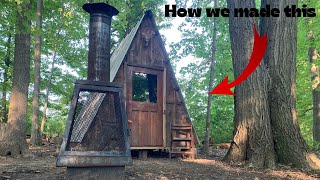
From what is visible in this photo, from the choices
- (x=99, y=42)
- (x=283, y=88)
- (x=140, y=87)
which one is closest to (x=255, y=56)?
(x=283, y=88)

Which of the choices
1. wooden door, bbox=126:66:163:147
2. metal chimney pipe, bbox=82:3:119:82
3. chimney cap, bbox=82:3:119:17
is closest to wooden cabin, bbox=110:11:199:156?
wooden door, bbox=126:66:163:147

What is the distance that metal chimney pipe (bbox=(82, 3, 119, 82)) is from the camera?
216 inches

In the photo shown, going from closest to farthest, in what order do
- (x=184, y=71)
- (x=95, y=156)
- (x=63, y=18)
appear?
(x=95, y=156), (x=63, y=18), (x=184, y=71)

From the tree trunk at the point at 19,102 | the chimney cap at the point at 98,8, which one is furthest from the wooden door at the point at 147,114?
the chimney cap at the point at 98,8

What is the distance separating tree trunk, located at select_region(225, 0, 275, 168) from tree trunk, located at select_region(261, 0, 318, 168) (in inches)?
8.9

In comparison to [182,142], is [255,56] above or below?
above

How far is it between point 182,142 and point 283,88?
3914mm

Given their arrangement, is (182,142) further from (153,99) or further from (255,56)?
(255,56)

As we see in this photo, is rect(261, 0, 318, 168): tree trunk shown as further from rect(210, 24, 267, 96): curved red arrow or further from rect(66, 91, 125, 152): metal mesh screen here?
rect(66, 91, 125, 152): metal mesh screen

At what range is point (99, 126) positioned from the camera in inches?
210

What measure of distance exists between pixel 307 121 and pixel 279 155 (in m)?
12.7

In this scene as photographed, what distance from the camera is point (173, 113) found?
953cm

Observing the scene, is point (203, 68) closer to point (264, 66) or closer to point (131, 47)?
point (131, 47)


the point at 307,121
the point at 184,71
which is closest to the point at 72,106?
the point at 184,71
